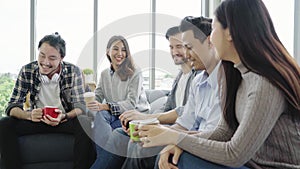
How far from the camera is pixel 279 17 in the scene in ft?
8.63

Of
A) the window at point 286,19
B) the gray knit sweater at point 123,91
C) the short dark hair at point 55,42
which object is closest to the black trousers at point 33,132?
the gray knit sweater at point 123,91

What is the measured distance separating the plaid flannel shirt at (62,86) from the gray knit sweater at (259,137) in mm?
1229

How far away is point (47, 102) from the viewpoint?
2.10 m

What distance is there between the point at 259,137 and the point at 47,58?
1489mm

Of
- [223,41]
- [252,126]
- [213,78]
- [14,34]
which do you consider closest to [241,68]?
[223,41]

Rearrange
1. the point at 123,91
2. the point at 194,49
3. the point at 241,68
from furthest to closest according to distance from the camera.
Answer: the point at 123,91 < the point at 194,49 < the point at 241,68

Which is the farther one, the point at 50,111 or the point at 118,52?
the point at 118,52

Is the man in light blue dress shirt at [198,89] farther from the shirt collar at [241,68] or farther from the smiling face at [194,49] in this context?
the shirt collar at [241,68]

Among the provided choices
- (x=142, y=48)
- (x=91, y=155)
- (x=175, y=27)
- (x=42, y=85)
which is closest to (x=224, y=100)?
(x=175, y=27)

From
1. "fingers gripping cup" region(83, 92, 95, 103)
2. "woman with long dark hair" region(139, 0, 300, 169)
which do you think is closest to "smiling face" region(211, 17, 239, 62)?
"woman with long dark hair" region(139, 0, 300, 169)

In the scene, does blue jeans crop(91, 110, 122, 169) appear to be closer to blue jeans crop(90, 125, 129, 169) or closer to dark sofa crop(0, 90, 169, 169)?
blue jeans crop(90, 125, 129, 169)

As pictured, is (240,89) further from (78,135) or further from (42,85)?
(42,85)

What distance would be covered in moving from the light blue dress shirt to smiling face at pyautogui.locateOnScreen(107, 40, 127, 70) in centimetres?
81

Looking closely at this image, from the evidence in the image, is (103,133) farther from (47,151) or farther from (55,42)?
(55,42)
